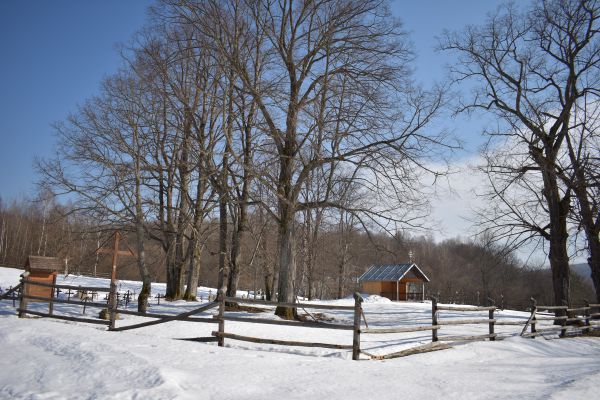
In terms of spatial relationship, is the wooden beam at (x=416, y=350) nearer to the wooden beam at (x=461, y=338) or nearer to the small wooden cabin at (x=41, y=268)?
the wooden beam at (x=461, y=338)

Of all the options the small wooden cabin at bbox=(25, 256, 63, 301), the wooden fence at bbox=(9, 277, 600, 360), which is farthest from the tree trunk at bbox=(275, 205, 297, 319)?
the small wooden cabin at bbox=(25, 256, 63, 301)

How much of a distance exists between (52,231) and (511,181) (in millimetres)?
47926

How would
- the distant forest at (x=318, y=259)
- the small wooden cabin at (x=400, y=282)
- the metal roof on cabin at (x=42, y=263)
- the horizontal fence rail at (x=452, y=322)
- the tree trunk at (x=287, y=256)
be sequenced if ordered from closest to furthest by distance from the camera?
the horizontal fence rail at (x=452, y=322), the tree trunk at (x=287, y=256), the metal roof on cabin at (x=42, y=263), the distant forest at (x=318, y=259), the small wooden cabin at (x=400, y=282)

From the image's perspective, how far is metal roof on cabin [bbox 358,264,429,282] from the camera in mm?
47222

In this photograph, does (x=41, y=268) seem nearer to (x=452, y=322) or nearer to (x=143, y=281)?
(x=143, y=281)

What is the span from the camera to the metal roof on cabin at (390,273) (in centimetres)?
4722

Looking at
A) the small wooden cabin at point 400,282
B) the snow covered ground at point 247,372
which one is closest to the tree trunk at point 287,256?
the snow covered ground at point 247,372

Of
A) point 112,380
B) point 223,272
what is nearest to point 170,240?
A: point 223,272

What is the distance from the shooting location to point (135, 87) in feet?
64.8

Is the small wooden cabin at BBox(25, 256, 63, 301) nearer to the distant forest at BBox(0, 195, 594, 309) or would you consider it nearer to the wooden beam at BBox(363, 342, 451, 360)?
the distant forest at BBox(0, 195, 594, 309)

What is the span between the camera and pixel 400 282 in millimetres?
48375

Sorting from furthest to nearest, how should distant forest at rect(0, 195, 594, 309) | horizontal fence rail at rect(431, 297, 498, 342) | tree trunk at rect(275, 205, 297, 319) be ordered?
distant forest at rect(0, 195, 594, 309) → tree trunk at rect(275, 205, 297, 319) → horizontal fence rail at rect(431, 297, 498, 342)

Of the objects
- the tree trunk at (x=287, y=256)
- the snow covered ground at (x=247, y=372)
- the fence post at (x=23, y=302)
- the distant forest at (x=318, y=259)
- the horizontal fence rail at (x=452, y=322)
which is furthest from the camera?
the distant forest at (x=318, y=259)

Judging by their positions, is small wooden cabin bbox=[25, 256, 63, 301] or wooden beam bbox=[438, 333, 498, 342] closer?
wooden beam bbox=[438, 333, 498, 342]
